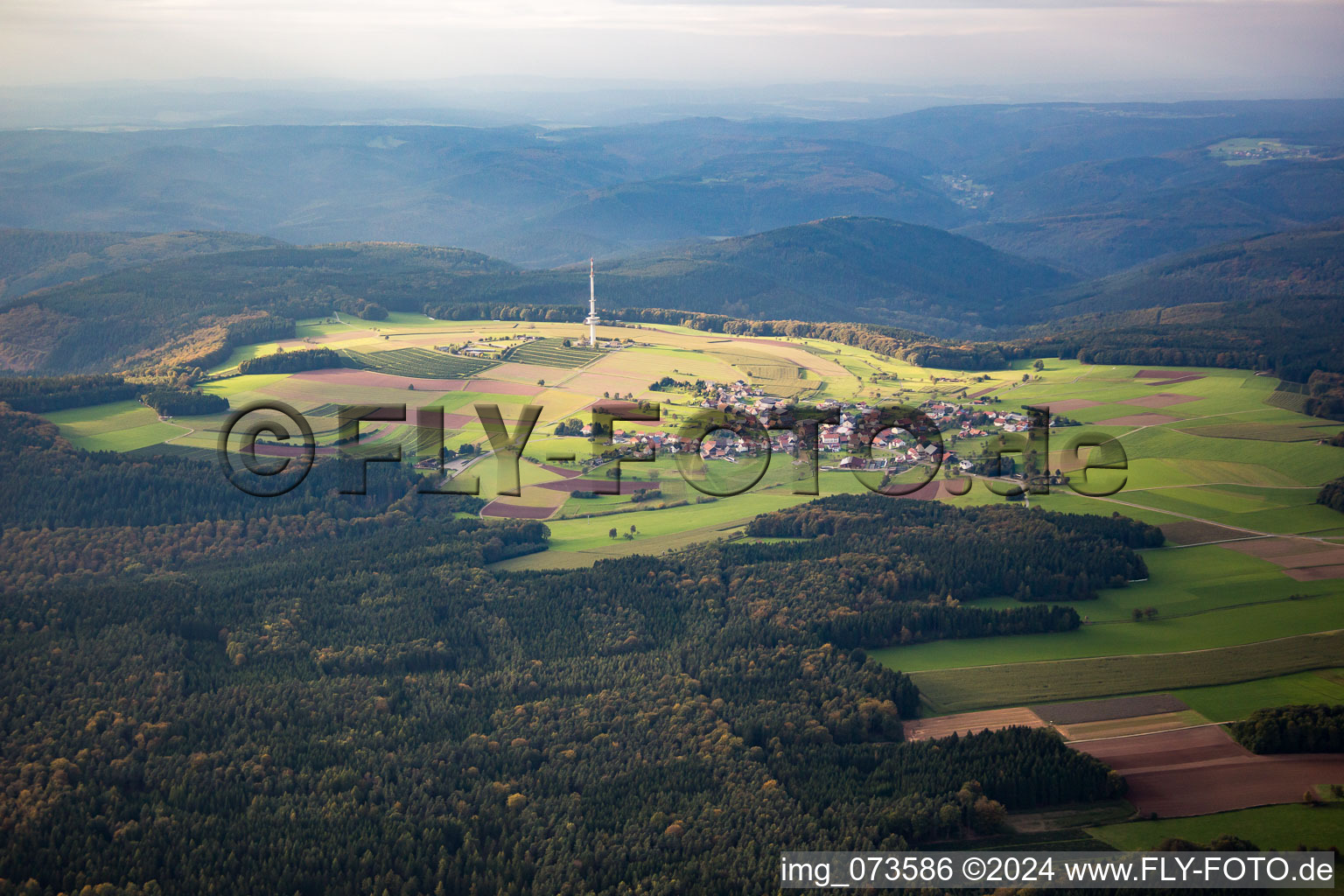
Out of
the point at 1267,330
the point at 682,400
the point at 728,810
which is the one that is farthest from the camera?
the point at 1267,330

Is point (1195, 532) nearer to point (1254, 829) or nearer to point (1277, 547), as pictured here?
point (1277, 547)

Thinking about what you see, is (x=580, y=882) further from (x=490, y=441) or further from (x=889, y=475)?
(x=490, y=441)

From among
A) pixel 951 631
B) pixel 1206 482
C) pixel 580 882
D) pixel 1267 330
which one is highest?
pixel 1267 330

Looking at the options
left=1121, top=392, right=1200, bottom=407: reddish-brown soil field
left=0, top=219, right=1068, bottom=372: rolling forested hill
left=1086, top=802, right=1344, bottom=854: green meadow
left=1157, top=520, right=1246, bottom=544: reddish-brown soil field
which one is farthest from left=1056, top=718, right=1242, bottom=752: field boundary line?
left=0, top=219, right=1068, bottom=372: rolling forested hill

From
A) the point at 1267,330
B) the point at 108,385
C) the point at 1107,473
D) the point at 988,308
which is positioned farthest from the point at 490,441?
the point at 988,308

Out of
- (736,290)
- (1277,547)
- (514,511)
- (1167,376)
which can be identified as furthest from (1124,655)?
(736,290)

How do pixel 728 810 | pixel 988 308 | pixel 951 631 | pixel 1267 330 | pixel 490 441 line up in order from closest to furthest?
pixel 728 810 < pixel 951 631 < pixel 490 441 < pixel 1267 330 < pixel 988 308
